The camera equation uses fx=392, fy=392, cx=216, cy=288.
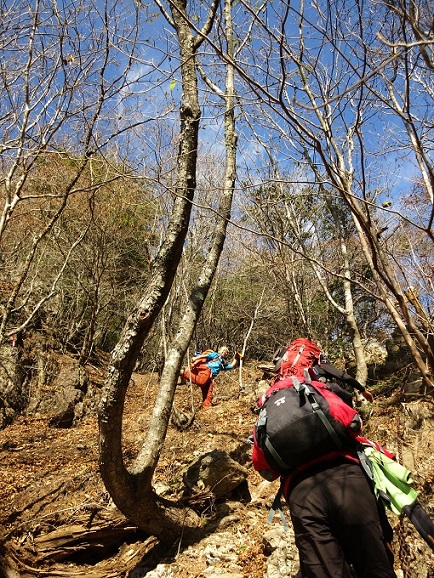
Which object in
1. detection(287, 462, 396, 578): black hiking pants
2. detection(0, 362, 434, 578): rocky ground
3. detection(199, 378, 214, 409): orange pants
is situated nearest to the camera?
detection(287, 462, 396, 578): black hiking pants

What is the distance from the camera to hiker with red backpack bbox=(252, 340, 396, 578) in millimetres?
1979

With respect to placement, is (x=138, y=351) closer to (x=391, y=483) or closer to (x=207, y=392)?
(x=391, y=483)

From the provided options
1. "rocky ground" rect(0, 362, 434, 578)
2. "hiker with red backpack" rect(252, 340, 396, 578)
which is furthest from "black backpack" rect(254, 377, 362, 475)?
"rocky ground" rect(0, 362, 434, 578)

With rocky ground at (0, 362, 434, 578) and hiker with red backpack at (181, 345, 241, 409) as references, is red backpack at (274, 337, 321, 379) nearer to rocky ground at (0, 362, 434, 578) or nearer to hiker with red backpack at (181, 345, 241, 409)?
rocky ground at (0, 362, 434, 578)

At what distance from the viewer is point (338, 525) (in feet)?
6.66

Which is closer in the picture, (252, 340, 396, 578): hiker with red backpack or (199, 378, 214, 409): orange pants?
(252, 340, 396, 578): hiker with red backpack

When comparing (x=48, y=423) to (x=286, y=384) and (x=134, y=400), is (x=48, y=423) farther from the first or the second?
(x=286, y=384)

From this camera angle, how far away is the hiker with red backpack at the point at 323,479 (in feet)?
6.49

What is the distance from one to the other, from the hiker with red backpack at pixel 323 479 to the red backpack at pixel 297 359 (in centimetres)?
40

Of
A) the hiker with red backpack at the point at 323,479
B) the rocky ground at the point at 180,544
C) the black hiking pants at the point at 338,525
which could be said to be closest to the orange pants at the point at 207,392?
the rocky ground at the point at 180,544

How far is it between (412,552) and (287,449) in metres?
A: 1.55

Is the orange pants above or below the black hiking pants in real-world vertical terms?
below

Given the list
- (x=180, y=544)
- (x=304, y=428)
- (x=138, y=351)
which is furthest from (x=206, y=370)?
(x=304, y=428)

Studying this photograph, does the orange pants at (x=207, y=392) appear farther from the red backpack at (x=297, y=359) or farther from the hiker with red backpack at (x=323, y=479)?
the hiker with red backpack at (x=323, y=479)
